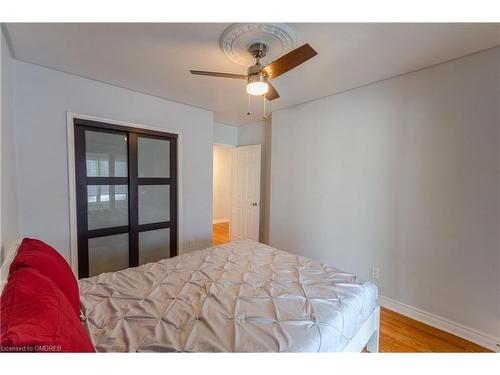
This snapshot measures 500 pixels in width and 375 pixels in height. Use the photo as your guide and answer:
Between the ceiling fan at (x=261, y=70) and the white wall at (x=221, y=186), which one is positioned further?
the white wall at (x=221, y=186)

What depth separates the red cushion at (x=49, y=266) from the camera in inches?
40.3

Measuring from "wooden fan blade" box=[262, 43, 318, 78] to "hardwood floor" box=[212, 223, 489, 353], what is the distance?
2235mm

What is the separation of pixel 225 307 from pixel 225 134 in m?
3.55

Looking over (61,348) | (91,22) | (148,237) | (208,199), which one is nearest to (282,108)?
(208,199)

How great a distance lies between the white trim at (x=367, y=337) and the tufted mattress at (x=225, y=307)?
7cm

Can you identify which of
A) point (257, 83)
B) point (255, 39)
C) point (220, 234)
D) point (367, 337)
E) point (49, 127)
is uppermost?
point (255, 39)

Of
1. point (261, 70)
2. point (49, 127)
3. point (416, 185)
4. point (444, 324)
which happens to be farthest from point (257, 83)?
point (444, 324)

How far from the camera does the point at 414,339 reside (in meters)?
1.80

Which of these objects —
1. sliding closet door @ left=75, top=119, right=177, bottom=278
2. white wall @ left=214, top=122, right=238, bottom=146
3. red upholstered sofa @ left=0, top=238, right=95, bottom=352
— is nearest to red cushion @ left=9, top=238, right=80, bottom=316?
red upholstered sofa @ left=0, top=238, right=95, bottom=352

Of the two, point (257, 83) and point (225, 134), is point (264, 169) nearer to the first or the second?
point (225, 134)

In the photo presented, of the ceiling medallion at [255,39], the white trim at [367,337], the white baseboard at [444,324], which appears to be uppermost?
the ceiling medallion at [255,39]

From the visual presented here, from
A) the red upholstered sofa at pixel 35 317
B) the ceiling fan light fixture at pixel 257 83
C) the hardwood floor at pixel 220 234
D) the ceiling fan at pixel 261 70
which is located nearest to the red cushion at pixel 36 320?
the red upholstered sofa at pixel 35 317

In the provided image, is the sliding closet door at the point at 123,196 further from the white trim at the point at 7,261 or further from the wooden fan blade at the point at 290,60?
the wooden fan blade at the point at 290,60
